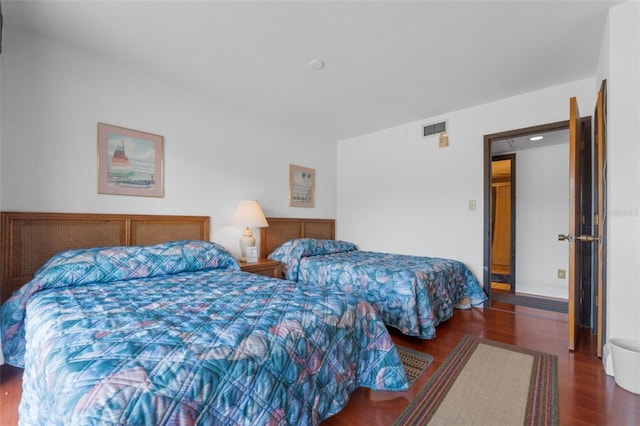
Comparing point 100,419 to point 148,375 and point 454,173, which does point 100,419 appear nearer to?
point 148,375

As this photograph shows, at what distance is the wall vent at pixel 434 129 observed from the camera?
11.8 feet

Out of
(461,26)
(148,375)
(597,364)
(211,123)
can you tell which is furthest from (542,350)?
(211,123)

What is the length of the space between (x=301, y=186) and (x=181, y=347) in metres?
3.25

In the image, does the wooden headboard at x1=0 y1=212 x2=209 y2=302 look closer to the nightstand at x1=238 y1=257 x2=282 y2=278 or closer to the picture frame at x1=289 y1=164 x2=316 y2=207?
the nightstand at x1=238 y1=257 x2=282 y2=278

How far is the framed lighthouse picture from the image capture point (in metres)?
2.41

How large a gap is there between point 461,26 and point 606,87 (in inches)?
40.9

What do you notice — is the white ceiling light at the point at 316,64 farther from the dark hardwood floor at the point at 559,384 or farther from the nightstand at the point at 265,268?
the dark hardwood floor at the point at 559,384

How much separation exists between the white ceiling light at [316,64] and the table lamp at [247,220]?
1.46 m

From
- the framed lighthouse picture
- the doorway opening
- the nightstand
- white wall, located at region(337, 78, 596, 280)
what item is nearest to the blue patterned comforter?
the nightstand

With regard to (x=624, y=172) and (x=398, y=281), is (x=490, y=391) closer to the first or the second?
(x=398, y=281)

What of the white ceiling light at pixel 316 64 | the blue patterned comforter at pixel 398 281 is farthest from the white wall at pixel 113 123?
Answer: the white ceiling light at pixel 316 64

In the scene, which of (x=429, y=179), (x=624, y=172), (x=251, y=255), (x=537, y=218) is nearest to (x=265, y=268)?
(x=251, y=255)

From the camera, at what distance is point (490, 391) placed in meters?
1.68

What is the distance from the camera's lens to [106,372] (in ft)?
2.80
